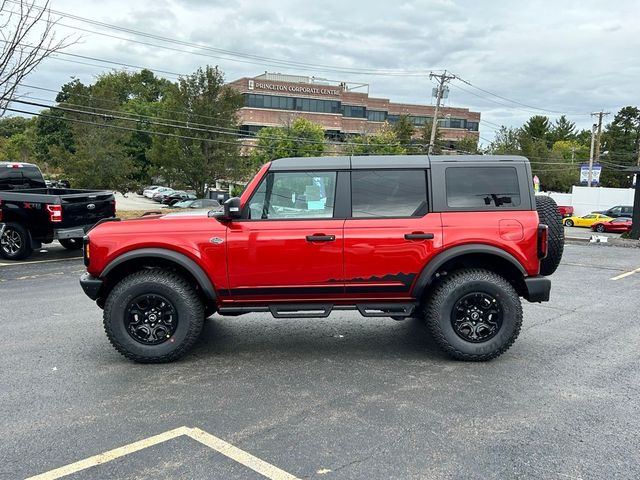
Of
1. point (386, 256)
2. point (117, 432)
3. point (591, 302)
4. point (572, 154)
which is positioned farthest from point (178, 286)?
point (572, 154)

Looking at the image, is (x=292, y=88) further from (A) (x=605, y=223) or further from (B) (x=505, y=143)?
(A) (x=605, y=223)

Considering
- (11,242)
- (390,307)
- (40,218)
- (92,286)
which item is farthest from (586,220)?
(92,286)

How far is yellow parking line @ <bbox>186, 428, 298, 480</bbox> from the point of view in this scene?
289 centimetres

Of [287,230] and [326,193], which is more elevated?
[326,193]

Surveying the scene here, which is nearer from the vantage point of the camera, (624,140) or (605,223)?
(605,223)

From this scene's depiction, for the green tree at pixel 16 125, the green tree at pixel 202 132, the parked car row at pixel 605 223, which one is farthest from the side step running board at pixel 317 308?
the green tree at pixel 16 125

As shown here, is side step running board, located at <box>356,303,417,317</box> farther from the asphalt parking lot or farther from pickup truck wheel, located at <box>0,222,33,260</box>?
pickup truck wheel, located at <box>0,222,33,260</box>

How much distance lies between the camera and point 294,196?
4.77 metres

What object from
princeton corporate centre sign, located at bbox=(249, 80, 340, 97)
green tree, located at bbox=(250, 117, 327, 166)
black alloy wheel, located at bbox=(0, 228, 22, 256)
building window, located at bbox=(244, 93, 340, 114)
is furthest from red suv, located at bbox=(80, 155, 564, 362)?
princeton corporate centre sign, located at bbox=(249, 80, 340, 97)

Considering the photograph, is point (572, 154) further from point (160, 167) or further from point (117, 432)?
point (117, 432)

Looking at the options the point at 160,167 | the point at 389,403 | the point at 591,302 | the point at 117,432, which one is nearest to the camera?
the point at 117,432

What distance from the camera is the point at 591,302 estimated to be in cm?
770

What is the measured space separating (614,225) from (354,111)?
181ft

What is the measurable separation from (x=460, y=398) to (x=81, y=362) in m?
3.48
